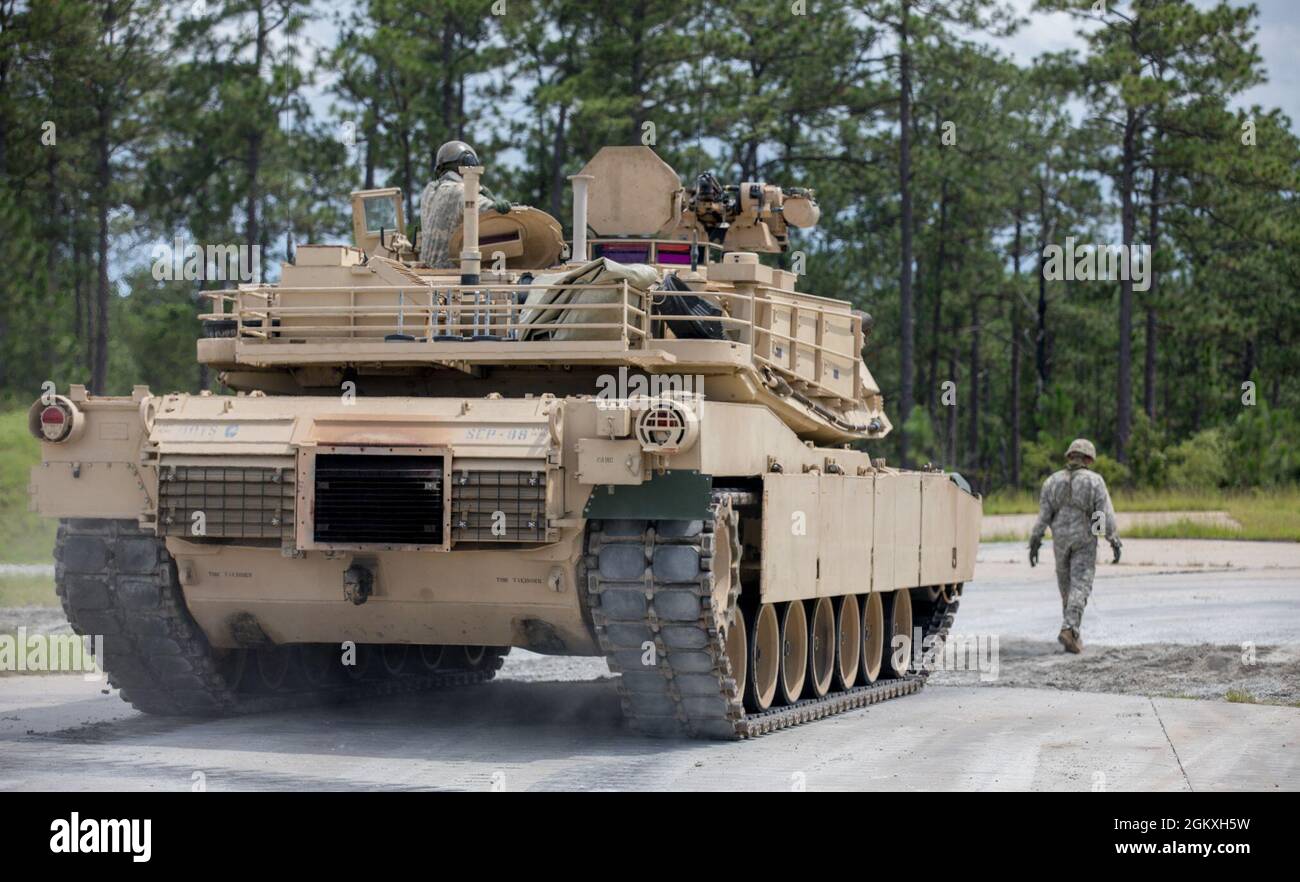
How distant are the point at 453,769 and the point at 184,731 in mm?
2604

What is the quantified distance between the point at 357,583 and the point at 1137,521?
24349 millimetres

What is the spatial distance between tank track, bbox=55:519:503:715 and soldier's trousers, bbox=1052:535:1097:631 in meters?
8.20

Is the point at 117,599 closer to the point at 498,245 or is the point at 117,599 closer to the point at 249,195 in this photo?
the point at 498,245

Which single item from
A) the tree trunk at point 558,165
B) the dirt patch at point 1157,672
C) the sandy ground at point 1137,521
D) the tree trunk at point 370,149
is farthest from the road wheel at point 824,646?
the tree trunk at point 370,149

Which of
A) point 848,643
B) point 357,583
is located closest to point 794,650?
point 848,643

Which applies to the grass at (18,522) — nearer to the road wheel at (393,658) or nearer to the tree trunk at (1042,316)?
the road wheel at (393,658)

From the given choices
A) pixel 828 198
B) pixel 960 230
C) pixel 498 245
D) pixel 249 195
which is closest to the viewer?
pixel 498 245

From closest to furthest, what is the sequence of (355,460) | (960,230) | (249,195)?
(355,460)
(249,195)
(960,230)

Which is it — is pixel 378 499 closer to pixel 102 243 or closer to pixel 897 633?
pixel 897 633

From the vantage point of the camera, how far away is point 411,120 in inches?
1515

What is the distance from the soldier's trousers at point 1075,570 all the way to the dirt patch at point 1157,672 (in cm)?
45

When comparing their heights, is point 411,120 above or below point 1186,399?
above

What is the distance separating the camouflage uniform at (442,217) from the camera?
15023mm

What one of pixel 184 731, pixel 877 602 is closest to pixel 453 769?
pixel 184 731
